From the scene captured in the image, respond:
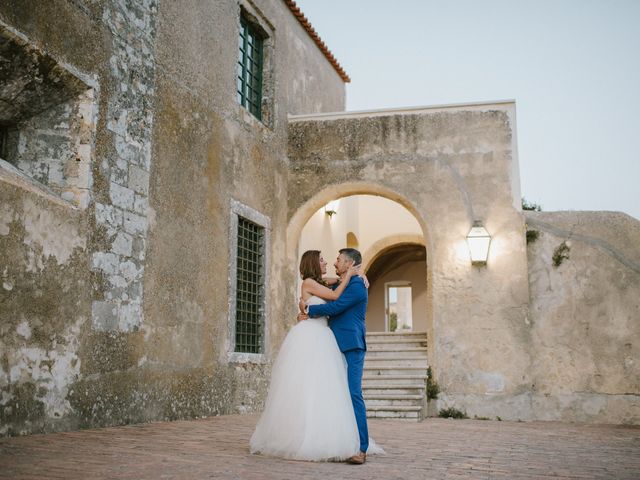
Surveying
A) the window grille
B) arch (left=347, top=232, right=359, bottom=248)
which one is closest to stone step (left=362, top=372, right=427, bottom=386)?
the window grille

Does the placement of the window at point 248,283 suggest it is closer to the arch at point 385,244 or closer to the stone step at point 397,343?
the stone step at point 397,343

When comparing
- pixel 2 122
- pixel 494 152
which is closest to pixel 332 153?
pixel 494 152

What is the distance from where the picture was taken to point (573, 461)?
15.8ft

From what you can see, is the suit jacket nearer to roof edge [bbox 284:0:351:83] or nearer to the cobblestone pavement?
the cobblestone pavement

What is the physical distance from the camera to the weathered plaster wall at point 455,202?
9.59m

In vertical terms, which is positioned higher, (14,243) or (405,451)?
(14,243)

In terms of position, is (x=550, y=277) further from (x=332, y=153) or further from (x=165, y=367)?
(x=165, y=367)

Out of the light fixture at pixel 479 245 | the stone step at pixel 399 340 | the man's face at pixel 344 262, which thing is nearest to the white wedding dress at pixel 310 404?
the man's face at pixel 344 262

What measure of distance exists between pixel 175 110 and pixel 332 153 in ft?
12.3

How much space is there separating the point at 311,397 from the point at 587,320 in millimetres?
6316

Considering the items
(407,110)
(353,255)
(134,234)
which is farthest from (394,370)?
(353,255)

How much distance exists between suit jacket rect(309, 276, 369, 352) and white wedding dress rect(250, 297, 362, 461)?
0.08 metres

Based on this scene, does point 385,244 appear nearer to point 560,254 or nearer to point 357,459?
point 560,254

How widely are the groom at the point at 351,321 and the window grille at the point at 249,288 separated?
14.3ft
